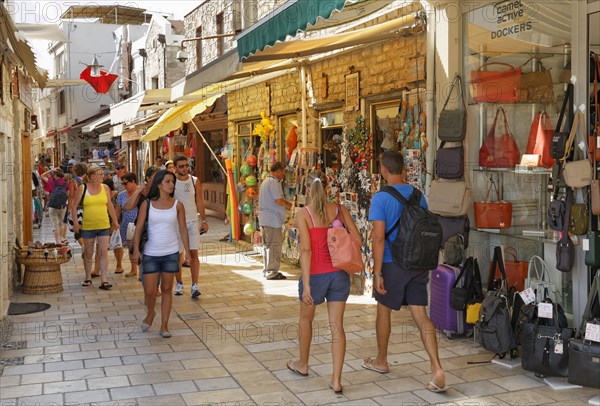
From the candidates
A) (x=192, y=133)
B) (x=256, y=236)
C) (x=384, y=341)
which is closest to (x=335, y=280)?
(x=384, y=341)

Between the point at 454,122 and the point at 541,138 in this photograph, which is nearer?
the point at 541,138

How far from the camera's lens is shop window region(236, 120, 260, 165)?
14.1 metres

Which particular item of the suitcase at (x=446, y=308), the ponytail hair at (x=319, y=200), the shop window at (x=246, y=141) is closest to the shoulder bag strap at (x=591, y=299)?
the suitcase at (x=446, y=308)

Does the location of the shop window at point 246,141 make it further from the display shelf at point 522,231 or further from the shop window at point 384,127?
the display shelf at point 522,231

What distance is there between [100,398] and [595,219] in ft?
13.5

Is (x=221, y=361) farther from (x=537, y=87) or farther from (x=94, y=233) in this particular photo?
(x=94, y=233)

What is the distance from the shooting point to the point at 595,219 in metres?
5.72

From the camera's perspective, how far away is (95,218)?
10.2m

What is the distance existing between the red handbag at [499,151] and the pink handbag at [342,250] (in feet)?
7.75

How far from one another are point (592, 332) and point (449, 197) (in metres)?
2.10

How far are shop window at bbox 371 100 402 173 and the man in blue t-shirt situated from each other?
313 centimetres

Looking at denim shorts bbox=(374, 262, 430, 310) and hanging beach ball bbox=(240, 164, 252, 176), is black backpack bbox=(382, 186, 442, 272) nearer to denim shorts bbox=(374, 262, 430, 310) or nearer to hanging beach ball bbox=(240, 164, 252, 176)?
denim shorts bbox=(374, 262, 430, 310)

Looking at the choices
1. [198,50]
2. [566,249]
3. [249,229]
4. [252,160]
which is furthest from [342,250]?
[198,50]

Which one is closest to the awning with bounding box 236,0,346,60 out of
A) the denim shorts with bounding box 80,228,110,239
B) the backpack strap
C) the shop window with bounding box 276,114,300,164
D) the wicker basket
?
the backpack strap
